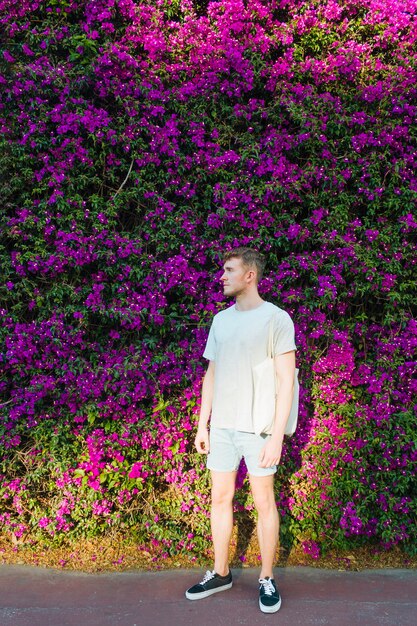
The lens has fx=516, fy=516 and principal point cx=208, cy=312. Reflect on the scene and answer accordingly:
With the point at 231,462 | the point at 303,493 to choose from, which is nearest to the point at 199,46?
the point at 231,462

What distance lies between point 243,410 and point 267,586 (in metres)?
1.03

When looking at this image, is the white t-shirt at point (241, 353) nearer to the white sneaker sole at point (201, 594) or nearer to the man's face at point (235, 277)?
the man's face at point (235, 277)

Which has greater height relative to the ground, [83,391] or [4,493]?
[83,391]

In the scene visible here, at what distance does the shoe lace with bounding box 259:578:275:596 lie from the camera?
2940mm

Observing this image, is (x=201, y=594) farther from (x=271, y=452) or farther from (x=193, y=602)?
(x=271, y=452)

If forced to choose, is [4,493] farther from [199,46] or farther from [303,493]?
[199,46]

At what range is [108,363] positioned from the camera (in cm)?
361

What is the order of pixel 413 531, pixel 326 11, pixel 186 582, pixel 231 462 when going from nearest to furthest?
1. pixel 231 462
2. pixel 186 582
3. pixel 413 531
4. pixel 326 11

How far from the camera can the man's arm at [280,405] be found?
2811 millimetres

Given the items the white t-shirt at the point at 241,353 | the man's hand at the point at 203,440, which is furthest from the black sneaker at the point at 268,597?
the white t-shirt at the point at 241,353

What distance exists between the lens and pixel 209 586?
3.07 meters

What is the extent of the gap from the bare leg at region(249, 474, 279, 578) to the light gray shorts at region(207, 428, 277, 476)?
6 centimetres

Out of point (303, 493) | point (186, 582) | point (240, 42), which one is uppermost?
point (240, 42)

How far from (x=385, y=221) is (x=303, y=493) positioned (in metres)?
2.02
